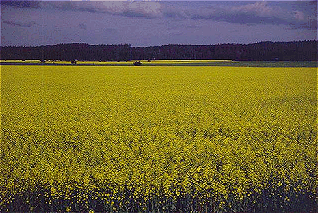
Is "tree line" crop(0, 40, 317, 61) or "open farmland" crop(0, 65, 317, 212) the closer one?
"open farmland" crop(0, 65, 317, 212)

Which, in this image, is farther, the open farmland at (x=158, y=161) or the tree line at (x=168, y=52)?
the tree line at (x=168, y=52)

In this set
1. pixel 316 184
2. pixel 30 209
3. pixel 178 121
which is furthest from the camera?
pixel 178 121

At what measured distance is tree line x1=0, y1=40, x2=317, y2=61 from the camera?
3174 inches

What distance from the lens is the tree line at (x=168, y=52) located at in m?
80.6

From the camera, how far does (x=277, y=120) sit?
1300 cm

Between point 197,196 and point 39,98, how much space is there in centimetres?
1365

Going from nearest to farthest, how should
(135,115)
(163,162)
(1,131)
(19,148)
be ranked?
(163,162) < (19,148) < (1,131) < (135,115)

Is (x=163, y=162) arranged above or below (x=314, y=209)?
above

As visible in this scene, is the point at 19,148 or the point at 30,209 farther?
the point at 19,148

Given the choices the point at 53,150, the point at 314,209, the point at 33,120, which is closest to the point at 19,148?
the point at 53,150

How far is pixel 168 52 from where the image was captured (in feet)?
327

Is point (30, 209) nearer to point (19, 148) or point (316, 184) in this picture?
point (19, 148)

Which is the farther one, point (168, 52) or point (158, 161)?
point (168, 52)

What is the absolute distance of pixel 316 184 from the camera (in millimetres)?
7570
